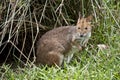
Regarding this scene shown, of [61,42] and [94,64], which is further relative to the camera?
[61,42]

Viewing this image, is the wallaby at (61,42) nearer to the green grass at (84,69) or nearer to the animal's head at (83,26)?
the animal's head at (83,26)

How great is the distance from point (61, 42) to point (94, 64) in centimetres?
65

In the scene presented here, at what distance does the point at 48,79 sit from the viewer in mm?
5270

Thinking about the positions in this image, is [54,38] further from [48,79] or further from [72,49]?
[48,79]

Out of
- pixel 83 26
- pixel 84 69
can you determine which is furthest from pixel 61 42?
pixel 84 69

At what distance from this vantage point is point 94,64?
570cm

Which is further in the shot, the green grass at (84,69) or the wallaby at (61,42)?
the wallaby at (61,42)

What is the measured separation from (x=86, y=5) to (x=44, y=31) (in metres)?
0.80

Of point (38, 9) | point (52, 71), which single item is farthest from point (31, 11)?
point (52, 71)

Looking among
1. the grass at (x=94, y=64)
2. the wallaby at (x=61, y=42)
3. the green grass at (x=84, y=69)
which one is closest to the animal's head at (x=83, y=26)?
the wallaby at (x=61, y=42)

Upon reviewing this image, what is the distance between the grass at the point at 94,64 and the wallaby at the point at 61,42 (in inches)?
5.3

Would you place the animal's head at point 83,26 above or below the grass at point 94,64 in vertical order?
above

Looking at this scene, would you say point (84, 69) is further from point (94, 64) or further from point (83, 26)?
point (83, 26)

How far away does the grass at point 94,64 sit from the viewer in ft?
17.3
